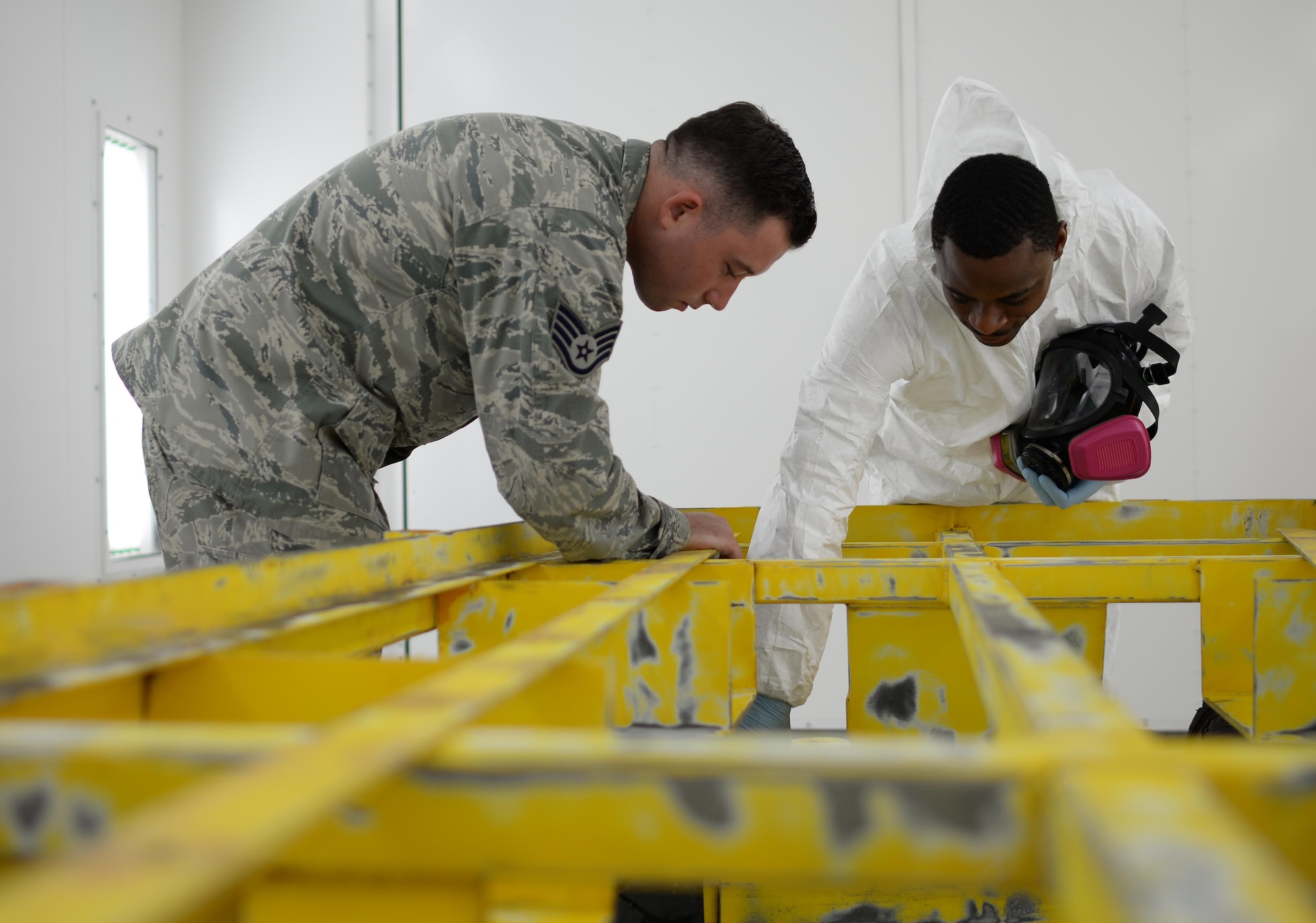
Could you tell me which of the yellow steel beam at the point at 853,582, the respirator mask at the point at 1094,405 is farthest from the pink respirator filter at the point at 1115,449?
the yellow steel beam at the point at 853,582

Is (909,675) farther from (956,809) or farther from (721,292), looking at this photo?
(956,809)

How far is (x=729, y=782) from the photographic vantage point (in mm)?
343

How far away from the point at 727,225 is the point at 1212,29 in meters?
2.67

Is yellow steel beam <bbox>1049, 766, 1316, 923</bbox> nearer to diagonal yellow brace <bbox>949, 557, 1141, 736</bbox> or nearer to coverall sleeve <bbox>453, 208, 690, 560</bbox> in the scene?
diagonal yellow brace <bbox>949, 557, 1141, 736</bbox>

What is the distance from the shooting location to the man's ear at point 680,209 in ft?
Answer: 3.83

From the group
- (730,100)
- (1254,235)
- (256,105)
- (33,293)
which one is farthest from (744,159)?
(256,105)

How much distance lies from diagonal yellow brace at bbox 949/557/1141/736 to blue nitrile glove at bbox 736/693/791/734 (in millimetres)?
542

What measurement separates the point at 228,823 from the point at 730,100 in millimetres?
3141

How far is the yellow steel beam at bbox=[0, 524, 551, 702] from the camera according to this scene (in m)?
0.54

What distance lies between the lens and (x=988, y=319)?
52.1 inches

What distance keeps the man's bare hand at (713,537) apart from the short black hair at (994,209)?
0.52 metres

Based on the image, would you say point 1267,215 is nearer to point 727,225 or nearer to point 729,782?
point 727,225

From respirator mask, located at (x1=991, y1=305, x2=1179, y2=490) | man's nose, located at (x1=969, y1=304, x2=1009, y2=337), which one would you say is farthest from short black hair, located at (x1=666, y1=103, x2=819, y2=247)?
respirator mask, located at (x1=991, y1=305, x2=1179, y2=490)

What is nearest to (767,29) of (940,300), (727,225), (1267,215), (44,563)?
(1267,215)
